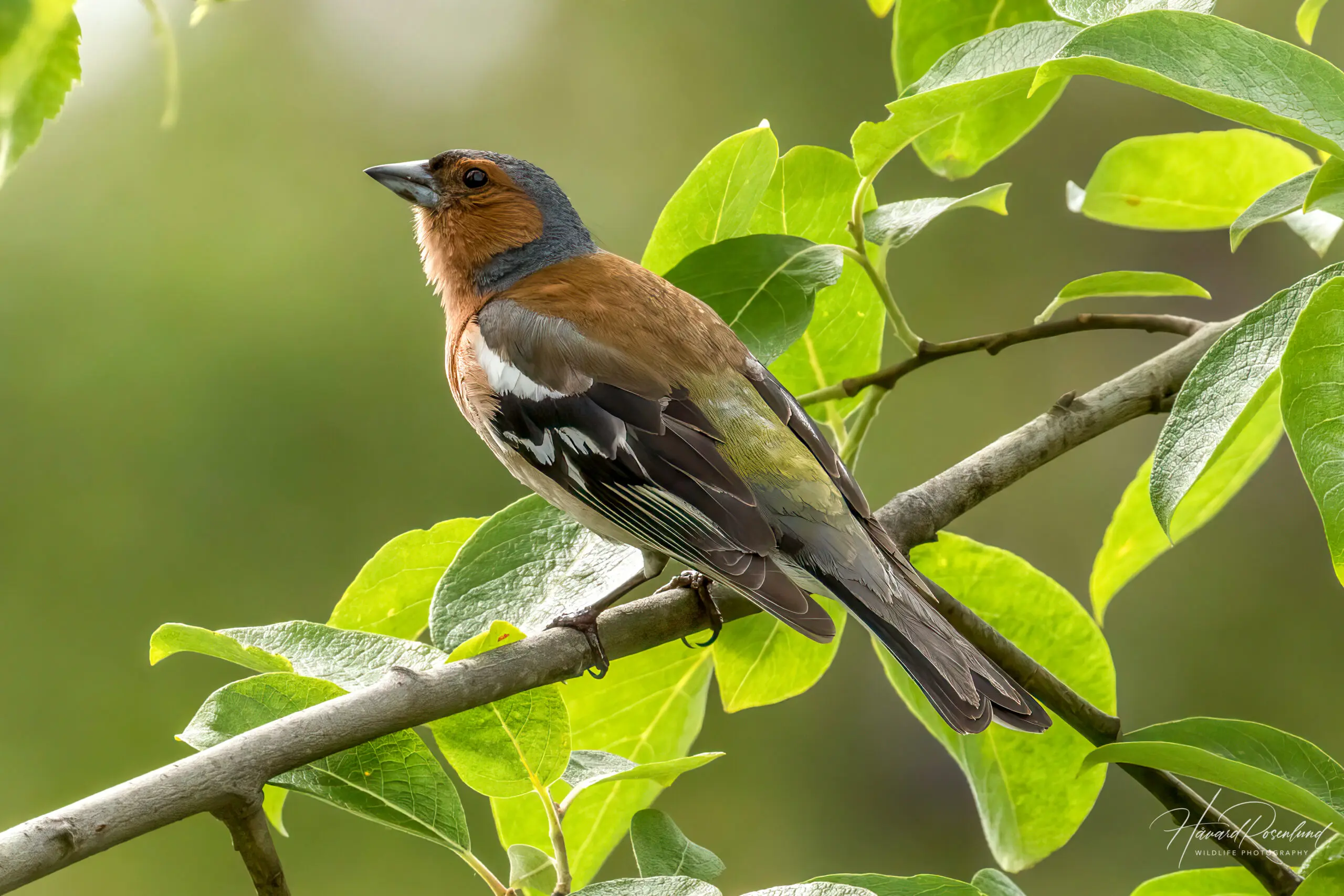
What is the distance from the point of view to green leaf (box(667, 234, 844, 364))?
1.60m

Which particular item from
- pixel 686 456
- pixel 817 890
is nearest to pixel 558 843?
pixel 817 890

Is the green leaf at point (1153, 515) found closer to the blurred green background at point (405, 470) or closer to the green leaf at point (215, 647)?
the green leaf at point (215, 647)

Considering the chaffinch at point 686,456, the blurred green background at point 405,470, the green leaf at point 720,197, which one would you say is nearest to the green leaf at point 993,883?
the chaffinch at point 686,456

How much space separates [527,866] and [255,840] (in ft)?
1.01

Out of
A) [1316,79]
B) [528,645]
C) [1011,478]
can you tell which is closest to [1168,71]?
[1316,79]

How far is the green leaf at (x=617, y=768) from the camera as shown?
3.71 ft

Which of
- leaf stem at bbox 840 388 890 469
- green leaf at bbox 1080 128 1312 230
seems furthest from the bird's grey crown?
green leaf at bbox 1080 128 1312 230

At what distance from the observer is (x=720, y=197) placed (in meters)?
1.68

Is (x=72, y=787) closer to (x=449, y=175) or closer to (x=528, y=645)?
(x=449, y=175)

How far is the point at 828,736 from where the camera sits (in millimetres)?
6707

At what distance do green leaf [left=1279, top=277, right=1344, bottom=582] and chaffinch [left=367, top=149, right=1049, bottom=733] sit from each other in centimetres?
64

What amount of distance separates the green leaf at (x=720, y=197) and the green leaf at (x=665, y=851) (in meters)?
0.83

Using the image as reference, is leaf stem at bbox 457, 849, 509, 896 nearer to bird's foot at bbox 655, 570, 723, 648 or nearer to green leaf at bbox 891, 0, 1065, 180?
bird's foot at bbox 655, 570, 723, 648

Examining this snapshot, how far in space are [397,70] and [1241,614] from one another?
6804mm
